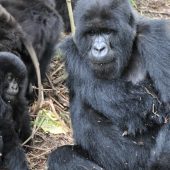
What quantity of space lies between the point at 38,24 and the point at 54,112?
1.10 m

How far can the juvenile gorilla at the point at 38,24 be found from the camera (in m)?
7.20

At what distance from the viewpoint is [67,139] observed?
644 centimetres

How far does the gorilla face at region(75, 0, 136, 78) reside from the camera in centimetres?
495

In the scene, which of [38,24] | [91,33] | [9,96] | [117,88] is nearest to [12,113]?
[9,96]

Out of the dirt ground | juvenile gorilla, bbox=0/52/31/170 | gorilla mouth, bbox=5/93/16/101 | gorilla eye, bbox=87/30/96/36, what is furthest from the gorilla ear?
gorilla mouth, bbox=5/93/16/101

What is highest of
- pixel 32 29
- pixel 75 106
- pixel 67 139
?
pixel 32 29

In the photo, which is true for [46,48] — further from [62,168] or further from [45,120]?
[62,168]

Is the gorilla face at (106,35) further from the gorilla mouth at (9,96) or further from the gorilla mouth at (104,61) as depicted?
the gorilla mouth at (9,96)

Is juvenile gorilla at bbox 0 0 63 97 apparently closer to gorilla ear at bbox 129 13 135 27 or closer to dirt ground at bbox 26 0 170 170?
dirt ground at bbox 26 0 170 170

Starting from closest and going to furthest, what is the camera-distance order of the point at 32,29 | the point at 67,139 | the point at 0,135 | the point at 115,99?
the point at 115,99 < the point at 0,135 < the point at 67,139 < the point at 32,29

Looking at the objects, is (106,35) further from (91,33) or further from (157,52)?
(157,52)

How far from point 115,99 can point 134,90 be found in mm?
175

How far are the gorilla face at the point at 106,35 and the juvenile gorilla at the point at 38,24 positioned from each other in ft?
6.96

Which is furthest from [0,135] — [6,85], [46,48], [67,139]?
[46,48]
